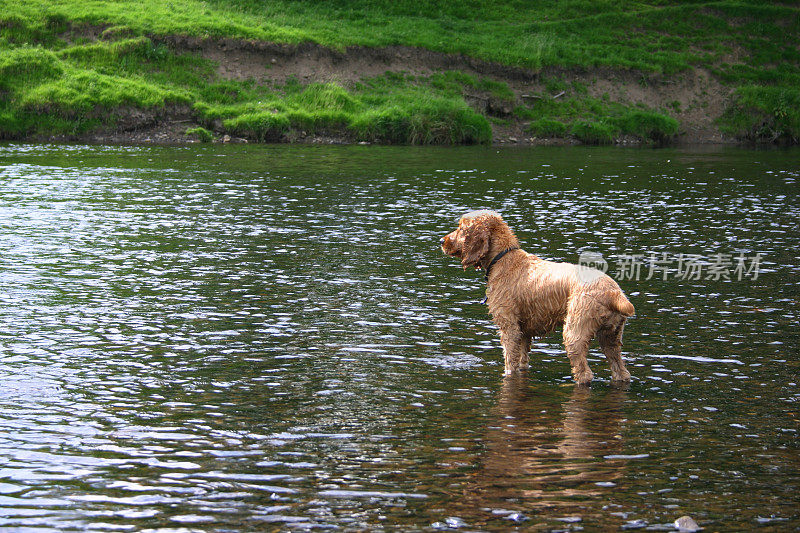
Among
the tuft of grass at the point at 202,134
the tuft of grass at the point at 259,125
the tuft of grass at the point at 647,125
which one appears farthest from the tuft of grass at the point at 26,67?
the tuft of grass at the point at 647,125

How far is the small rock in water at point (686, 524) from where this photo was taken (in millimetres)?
7703

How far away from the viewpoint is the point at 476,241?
12.7m

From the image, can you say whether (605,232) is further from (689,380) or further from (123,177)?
(123,177)

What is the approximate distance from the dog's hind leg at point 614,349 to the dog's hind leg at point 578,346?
346 millimetres

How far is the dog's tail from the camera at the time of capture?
37.4 ft

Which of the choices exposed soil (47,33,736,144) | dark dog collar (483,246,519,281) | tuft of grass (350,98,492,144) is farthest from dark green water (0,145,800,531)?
exposed soil (47,33,736,144)

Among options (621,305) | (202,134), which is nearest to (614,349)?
(621,305)

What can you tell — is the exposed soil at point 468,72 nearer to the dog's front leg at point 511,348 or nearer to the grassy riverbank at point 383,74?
the grassy riverbank at point 383,74

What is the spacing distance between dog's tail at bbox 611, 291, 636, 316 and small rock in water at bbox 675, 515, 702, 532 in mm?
3953

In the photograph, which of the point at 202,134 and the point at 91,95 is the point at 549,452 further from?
the point at 91,95

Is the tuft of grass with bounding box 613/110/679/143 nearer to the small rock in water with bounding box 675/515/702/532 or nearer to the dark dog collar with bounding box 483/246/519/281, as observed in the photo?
the dark dog collar with bounding box 483/246/519/281

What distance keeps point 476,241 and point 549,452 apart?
→ 3.91 m

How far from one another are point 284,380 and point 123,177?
25.7 metres

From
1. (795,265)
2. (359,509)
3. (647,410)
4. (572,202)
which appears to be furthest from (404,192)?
(359,509)
